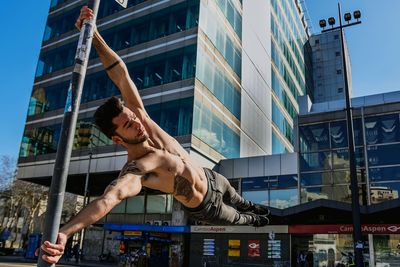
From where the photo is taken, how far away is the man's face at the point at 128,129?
398 centimetres

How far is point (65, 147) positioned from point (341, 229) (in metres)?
21.4

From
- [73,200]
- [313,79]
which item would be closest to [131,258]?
[73,200]

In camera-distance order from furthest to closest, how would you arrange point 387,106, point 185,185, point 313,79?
point 313,79, point 387,106, point 185,185

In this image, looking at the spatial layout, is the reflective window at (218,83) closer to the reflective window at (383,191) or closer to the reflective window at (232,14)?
the reflective window at (232,14)

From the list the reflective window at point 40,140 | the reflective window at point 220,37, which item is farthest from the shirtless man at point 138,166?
the reflective window at point 40,140

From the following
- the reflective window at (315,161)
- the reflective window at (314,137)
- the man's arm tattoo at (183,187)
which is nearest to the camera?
the man's arm tattoo at (183,187)

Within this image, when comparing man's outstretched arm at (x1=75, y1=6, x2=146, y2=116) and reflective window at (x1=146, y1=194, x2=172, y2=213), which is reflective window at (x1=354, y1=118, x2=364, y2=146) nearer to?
reflective window at (x1=146, y1=194, x2=172, y2=213)

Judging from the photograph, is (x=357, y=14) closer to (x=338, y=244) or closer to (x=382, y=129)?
(x=382, y=129)

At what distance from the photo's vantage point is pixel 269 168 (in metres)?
29.1

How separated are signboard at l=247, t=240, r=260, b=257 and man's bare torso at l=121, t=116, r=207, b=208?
21147mm

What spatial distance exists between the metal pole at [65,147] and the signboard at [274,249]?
886 inches

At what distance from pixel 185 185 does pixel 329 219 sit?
19.8 m

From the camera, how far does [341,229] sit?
21.8 meters

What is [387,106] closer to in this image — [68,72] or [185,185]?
[185,185]
